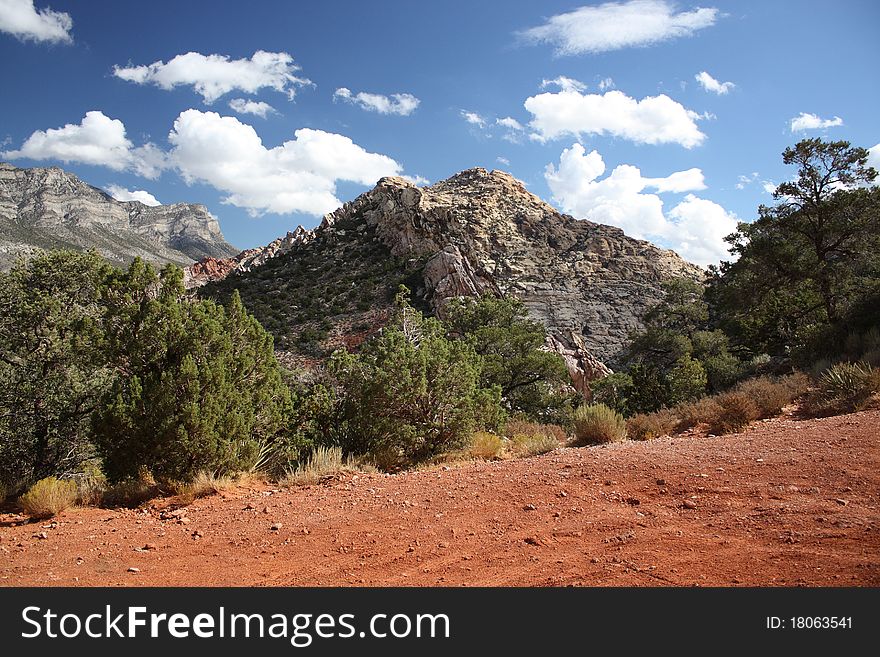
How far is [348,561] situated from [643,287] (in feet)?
171

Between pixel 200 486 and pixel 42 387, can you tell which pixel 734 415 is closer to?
pixel 200 486

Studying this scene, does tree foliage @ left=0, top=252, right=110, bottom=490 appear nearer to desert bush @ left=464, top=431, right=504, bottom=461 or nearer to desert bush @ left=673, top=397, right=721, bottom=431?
desert bush @ left=464, top=431, right=504, bottom=461

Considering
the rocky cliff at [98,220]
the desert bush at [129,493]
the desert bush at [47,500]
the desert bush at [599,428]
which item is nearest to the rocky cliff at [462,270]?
the desert bush at [599,428]

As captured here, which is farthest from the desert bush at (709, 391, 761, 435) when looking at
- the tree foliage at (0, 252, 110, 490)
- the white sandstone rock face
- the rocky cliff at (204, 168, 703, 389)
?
the white sandstone rock face

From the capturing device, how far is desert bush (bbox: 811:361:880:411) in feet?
27.0

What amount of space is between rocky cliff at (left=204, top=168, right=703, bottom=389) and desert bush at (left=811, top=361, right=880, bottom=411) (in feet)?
76.6

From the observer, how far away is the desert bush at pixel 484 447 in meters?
8.61

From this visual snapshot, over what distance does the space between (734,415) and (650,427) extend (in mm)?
1438

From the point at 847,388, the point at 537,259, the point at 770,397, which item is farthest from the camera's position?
the point at 537,259

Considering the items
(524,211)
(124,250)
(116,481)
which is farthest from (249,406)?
(124,250)

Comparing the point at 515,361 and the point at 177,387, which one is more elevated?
the point at 515,361

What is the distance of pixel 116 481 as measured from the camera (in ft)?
22.2

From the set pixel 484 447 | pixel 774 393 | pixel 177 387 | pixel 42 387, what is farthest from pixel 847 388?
pixel 42 387

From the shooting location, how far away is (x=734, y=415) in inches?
345
